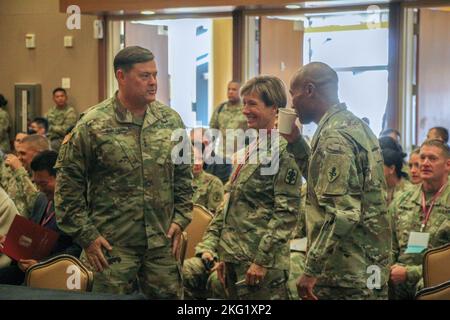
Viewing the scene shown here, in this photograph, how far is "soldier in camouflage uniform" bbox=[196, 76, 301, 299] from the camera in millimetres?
3137

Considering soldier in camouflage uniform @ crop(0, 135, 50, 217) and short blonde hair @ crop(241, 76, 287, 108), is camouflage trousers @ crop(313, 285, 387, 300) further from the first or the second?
soldier in camouflage uniform @ crop(0, 135, 50, 217)

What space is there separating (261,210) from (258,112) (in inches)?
15.4

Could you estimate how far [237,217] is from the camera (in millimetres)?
3236

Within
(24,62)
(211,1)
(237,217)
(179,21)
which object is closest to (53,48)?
Answer: (24,62)

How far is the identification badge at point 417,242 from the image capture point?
13.1 ft

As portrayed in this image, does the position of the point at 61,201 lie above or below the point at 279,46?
below

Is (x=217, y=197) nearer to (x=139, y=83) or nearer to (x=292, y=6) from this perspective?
(x=139, y=83)

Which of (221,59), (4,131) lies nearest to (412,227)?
(221,59)

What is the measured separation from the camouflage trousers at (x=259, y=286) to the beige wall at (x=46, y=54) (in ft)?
24.2

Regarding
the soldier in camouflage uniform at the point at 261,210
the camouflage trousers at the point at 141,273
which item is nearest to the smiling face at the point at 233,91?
the soldier in camouflage uniform at the point at 261,210
